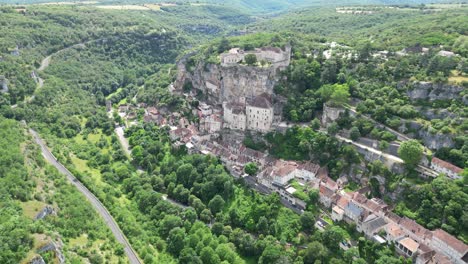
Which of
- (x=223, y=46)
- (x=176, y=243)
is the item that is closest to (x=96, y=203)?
(x=176, y=243)

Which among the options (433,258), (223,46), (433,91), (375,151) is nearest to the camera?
(433,258)

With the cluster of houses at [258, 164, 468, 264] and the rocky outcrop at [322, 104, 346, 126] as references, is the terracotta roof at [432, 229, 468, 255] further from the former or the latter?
the rocky outcrop at [322, 104, 346, 126]

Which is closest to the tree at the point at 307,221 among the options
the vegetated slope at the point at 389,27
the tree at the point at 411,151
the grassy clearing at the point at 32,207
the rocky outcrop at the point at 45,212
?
the tree at the point at 411,151

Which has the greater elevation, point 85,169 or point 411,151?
point 411,151

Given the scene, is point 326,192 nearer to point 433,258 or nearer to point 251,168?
point 251,168

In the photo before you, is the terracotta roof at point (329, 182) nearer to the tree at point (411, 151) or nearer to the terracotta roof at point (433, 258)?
the tree at point (411, 151)

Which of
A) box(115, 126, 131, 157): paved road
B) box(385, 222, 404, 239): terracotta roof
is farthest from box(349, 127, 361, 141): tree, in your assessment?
box(115, 126, 131, 157): paved road

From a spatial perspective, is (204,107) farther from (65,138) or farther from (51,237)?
(51,237)
